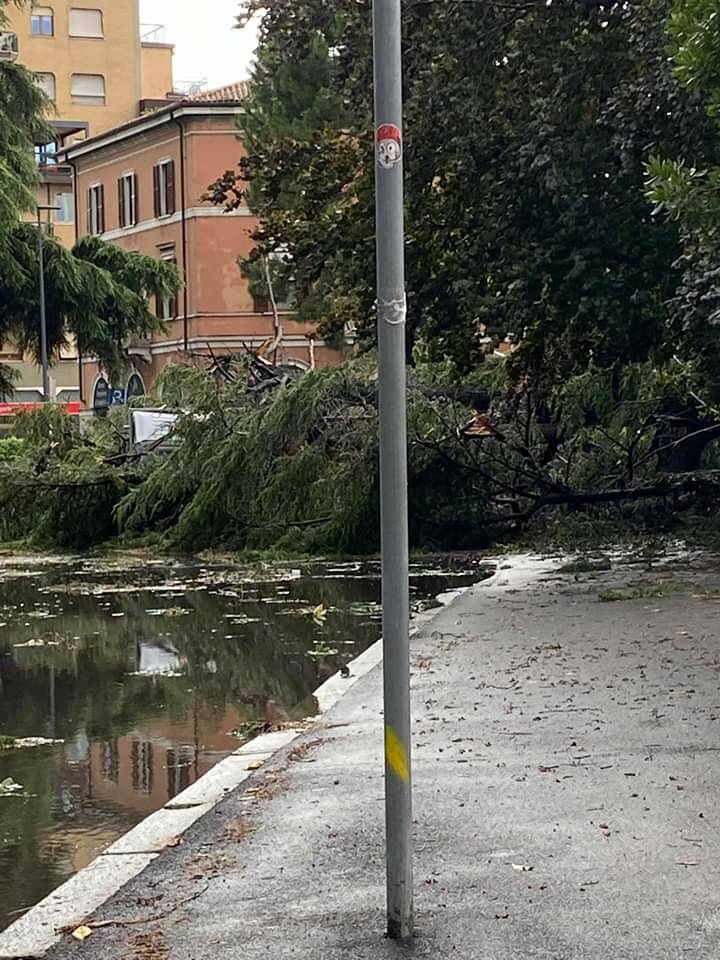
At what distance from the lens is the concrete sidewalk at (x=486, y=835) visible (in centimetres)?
535

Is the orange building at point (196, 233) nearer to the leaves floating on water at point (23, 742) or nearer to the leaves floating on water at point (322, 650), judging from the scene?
the leaves floating on water at point (322, 650)

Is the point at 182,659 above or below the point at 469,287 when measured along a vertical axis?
below

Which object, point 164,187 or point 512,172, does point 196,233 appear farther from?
point 512,172

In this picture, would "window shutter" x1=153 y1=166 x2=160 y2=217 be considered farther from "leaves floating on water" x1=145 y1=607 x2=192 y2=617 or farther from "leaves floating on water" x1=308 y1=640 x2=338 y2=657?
"leaves floating on water" x1=308 y1=640 x2=338 y2=657

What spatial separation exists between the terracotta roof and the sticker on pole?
5500cm

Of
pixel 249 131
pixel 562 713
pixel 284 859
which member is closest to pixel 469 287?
pixel 562 713

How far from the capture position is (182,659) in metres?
13.3

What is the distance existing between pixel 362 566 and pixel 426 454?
1835mm

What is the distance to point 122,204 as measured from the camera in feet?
213

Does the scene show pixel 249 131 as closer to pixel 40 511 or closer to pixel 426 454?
pixel 40 511

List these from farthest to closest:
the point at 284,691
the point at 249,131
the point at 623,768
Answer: the point at 249,131 < the point at 284,691 < the point at 623,768

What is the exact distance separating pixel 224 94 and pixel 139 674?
53.6 m

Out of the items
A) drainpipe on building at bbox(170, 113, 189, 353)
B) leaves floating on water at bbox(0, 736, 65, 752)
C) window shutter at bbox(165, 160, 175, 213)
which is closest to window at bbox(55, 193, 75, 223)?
window shutter at bbox(165, 160, 175, 213)

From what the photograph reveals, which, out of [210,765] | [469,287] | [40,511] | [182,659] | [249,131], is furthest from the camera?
[249,131]
